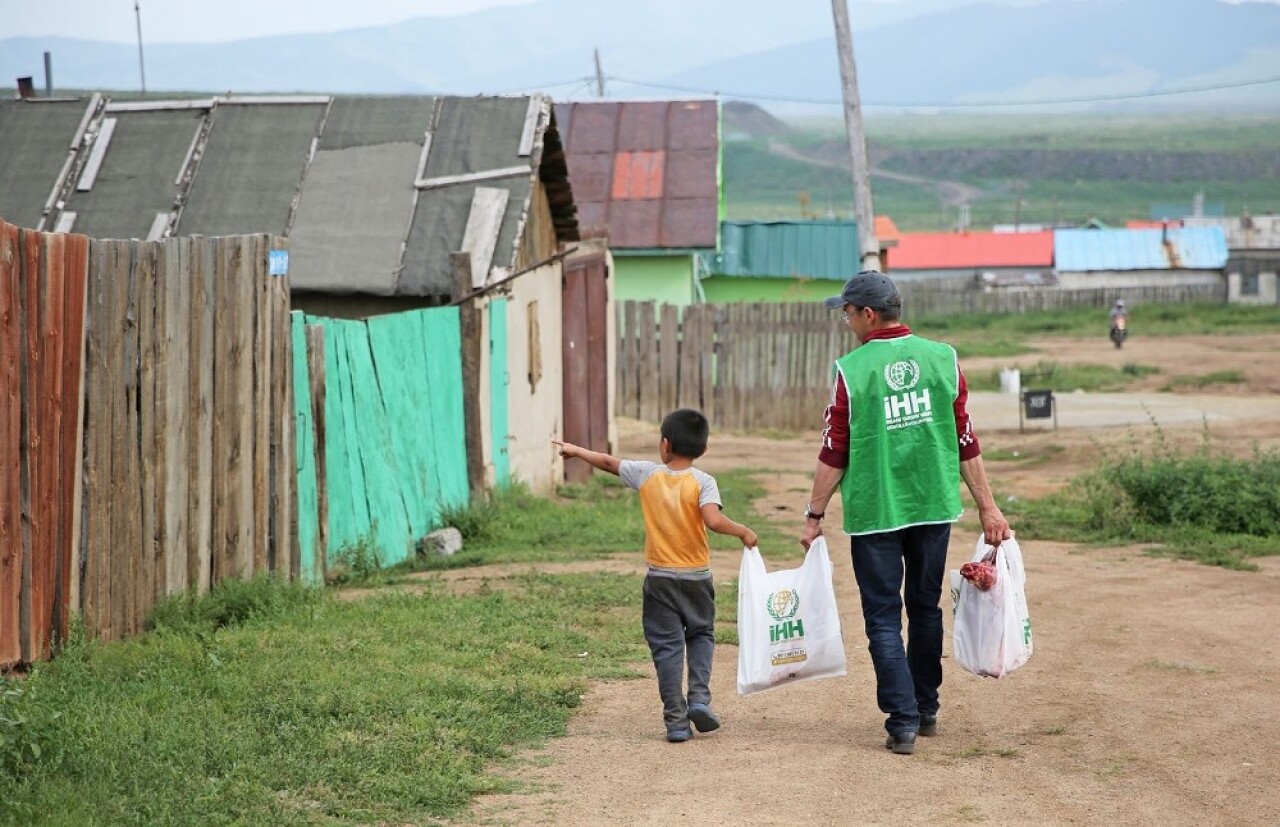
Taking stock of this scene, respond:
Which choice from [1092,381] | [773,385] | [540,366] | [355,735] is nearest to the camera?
[355,735]

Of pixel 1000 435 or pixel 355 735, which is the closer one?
pixel 355 735

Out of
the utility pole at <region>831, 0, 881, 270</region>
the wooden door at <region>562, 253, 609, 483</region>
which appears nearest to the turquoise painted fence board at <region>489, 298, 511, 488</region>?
the wooden door at <region>562, 253, 609, 483</region>

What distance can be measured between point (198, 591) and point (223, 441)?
781 mm

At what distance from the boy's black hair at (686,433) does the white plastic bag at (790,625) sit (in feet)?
1.52

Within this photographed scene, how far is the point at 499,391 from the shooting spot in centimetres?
1378

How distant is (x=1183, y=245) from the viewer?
72.2 metres

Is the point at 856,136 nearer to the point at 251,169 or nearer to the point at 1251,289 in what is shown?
the point at 251,169

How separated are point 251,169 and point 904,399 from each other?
378 inches

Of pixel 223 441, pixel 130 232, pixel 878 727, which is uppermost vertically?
pixel 130 232

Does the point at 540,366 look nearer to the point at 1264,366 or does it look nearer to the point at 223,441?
the point at 223,441

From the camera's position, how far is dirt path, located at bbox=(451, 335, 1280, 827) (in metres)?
5.56

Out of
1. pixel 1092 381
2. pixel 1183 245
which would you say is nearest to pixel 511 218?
pixel 1092 381

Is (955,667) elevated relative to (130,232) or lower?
lower

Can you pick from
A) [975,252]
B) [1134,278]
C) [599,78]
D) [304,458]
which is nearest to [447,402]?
[304,458]
